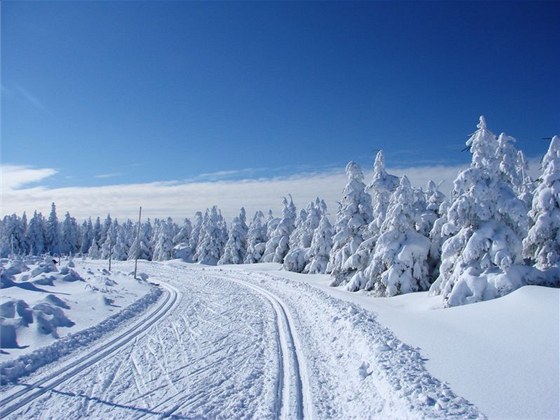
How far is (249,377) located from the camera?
936 centimetres

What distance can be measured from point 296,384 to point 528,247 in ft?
49.3

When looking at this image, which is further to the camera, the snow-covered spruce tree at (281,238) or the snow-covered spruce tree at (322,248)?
the snow-covered spruce tree at (281,238)

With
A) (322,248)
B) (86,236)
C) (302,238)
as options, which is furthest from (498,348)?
(86,236)

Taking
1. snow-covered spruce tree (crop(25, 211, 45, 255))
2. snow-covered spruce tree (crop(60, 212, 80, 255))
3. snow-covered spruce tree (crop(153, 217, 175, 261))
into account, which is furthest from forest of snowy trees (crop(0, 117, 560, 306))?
snow-covered spruce tree (crop(60, 212, 80, 255))

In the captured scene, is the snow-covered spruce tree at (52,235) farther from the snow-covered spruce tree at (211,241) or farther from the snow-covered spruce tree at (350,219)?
the snow-covered spruce tree at (350,219)

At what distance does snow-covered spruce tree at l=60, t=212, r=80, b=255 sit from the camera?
104 meters

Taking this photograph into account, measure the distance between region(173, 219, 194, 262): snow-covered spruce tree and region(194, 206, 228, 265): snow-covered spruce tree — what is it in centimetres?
412

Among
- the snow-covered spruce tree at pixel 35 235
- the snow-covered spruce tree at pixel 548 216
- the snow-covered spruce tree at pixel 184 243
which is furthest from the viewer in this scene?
the snow-covered spruce tree at pixel 35 235

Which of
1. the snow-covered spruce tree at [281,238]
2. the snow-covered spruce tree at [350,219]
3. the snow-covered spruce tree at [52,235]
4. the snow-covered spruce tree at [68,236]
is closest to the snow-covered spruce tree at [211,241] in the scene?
the snow-covered spruce tree at [281,238]

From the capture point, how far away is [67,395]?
332 inches

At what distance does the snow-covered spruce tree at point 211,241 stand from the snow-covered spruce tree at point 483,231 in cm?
5143

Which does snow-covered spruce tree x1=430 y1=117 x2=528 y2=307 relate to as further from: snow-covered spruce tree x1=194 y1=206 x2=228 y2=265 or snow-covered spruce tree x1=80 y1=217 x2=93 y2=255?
snow-covered spruce tree x1=80 y1=217 x2=93 y2=255

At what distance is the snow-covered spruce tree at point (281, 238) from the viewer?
54.4m

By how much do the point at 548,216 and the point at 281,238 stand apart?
134 ft
